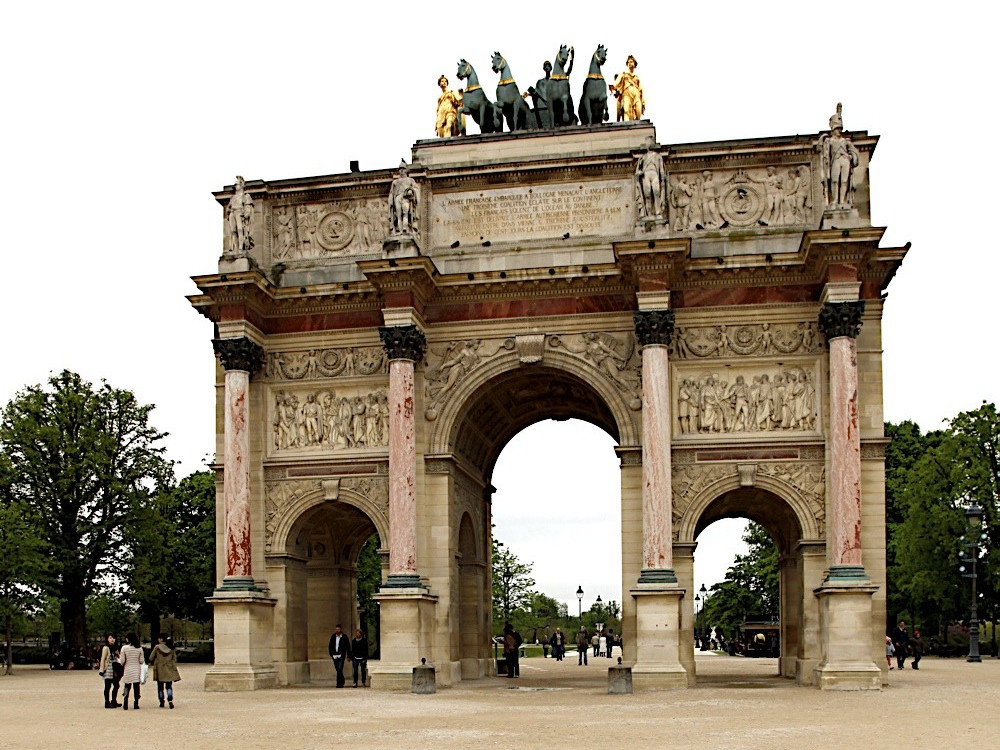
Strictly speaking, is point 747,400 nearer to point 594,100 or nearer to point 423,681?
point 594,100

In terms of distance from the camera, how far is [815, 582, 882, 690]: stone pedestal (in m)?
28.5

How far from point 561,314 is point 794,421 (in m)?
5.95

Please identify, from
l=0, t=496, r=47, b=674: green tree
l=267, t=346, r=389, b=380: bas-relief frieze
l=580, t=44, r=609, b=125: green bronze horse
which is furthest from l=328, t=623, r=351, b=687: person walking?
l=0, t=496, r=47, b=674: green tree

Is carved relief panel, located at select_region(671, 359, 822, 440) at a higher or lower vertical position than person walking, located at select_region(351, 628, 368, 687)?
higher

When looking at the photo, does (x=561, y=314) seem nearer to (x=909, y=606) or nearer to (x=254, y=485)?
(x=254, y=485)

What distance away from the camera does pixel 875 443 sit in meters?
31.1

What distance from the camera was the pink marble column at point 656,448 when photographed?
30.4 m

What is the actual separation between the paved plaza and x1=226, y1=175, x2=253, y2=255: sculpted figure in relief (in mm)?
10574

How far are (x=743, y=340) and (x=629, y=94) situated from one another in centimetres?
703

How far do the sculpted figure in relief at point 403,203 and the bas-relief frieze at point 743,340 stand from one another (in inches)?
267

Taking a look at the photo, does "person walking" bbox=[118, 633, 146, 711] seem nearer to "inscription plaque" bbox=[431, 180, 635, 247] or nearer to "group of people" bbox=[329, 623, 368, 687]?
"group of people" bbox=[329, 623, 368, 687]

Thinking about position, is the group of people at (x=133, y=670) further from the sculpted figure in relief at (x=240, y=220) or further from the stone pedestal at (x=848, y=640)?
the stone pedestal at (x=848, y=640)

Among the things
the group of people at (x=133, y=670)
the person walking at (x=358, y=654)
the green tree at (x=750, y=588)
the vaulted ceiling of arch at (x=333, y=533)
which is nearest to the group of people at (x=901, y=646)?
the person walking at (x=358, y=654)

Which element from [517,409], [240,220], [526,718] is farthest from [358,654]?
[526,718]
